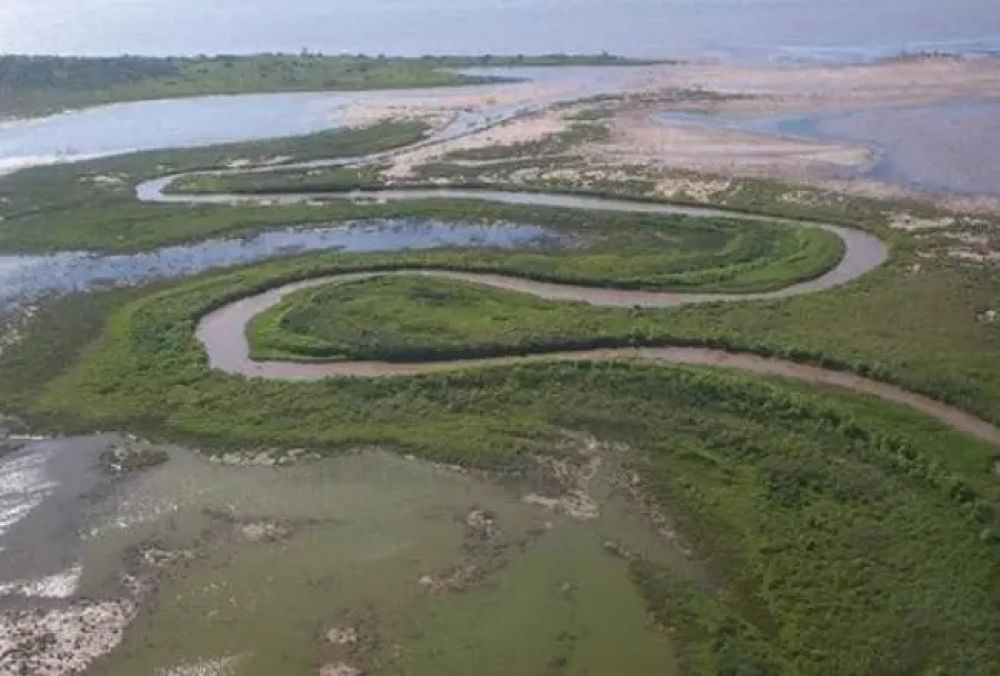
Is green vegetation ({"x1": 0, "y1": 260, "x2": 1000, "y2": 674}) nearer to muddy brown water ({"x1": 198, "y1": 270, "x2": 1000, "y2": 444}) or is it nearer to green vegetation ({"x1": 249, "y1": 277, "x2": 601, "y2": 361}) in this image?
muddy brown water ({"x1": 198, "y1": 270, "x2": 1000, "y2": 444})

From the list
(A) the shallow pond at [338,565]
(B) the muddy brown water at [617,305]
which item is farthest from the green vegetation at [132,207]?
(A) the shallow pond at [338,565]

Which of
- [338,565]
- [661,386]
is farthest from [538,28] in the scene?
[338,565]

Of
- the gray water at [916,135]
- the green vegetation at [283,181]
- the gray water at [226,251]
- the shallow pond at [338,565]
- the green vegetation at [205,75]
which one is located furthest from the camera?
the green vegetation at [205,75]

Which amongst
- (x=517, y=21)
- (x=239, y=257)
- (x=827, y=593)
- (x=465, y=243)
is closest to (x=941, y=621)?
(x=827, y=593)

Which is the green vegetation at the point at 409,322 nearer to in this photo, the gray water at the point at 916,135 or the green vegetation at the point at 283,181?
the green vegetation at the point at 283,181

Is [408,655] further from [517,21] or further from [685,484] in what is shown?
[517,21]

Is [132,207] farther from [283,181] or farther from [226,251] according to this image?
[226,251]

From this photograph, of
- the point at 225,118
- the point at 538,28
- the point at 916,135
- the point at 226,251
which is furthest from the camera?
the point at 538,28
